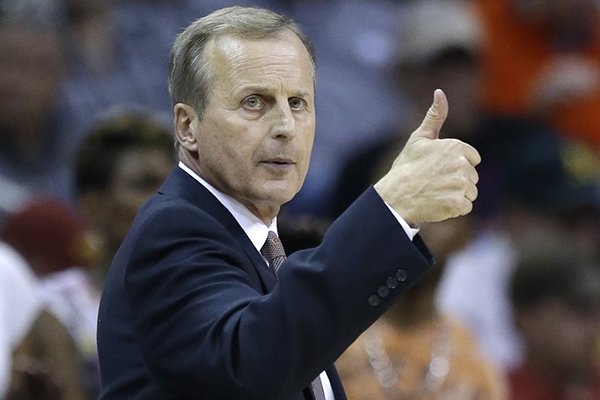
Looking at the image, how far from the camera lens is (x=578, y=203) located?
6.75 meters

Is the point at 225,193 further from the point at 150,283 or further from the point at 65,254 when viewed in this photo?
the point at 65,254

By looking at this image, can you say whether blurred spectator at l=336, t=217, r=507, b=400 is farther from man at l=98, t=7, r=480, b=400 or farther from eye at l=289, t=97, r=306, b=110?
eye at l=289, t=97, r=306, b=110

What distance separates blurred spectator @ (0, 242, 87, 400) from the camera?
4.50m

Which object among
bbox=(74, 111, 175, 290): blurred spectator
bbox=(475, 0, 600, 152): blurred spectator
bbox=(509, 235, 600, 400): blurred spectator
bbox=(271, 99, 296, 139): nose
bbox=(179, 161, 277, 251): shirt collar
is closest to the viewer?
bbox=(271, 99, 296, 139): nose

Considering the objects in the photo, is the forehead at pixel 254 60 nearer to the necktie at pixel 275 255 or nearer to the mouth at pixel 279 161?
the mouth at pixel 279 161

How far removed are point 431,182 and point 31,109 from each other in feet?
13.6

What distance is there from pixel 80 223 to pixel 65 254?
5.9 inches

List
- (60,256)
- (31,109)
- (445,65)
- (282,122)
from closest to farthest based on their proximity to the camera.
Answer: (282,122), (60,256), (31,109), (445,65)

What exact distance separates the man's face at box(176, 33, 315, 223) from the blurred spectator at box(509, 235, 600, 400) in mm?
3073

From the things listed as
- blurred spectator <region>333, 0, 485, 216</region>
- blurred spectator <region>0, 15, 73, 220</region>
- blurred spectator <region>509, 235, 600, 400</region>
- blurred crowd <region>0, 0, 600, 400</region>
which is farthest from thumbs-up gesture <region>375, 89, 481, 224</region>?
blurred spectator <region>333, 0, 485, 216</region>

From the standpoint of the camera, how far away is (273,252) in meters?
2.84

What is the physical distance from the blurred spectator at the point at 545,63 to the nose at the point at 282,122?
4844 mm

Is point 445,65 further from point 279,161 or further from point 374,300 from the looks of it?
point 374,300

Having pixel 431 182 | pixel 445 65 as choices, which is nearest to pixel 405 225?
pixel 431 182
